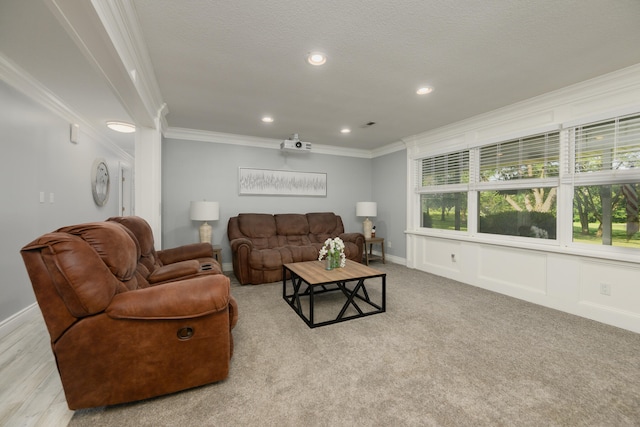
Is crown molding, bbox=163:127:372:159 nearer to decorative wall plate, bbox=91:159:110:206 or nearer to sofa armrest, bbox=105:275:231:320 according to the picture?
decorative wall plate, bbox=91:159:110:206

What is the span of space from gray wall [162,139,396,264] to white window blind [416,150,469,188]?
0.41 metres

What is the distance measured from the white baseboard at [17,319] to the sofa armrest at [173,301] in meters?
1.85

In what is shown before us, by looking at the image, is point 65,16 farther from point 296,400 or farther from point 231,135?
point 231,135

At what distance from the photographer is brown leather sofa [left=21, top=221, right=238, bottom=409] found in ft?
4.27

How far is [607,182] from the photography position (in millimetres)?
2588

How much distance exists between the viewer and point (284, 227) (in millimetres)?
4664

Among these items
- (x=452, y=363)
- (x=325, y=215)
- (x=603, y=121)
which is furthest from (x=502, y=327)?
(x=325, y=215)

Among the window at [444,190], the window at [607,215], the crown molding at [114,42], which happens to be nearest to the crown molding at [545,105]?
the window at [444,190]

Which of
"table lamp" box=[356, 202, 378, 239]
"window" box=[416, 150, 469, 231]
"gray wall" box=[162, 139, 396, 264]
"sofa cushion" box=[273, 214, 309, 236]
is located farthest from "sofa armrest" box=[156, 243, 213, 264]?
"window" box=[416, 150, 469, 231]

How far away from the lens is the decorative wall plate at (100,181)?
406 cm

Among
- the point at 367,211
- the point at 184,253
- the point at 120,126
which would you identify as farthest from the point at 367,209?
the point at 120,126

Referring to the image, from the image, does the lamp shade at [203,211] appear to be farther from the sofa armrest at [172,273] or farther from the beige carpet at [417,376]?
the beige carpet at [417,376]

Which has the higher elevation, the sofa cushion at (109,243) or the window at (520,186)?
the window at (520,186)

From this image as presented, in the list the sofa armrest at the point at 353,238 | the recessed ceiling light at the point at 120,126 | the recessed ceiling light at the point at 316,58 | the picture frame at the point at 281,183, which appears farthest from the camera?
the picture frame at the point at 281,183
